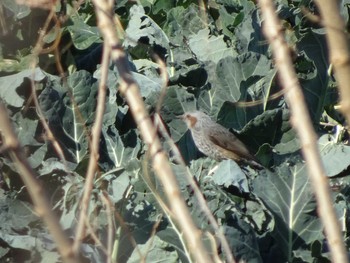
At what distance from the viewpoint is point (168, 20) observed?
5.27 meters

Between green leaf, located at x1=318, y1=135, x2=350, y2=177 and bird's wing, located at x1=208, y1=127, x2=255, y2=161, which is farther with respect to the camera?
bird's wing, located at x1=208, y1=127, x2=255, y2=161

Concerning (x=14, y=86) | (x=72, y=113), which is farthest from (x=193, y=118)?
(x=14, y=86)

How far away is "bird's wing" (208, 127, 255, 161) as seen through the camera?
4.70 metres

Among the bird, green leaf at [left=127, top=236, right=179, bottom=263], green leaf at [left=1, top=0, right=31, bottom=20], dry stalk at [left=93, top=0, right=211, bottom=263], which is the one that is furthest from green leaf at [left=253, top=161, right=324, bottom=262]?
dry stalk at [left=93, top=0, right=211, bottom=263]

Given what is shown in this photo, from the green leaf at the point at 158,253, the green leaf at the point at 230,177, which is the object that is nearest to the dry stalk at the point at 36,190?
the green leaf at the point at 158,253

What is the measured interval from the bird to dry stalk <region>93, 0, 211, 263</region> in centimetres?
270

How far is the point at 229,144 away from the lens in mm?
5199

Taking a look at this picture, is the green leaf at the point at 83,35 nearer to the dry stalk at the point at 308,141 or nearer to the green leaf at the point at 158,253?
the green leaf at the point at 158,253

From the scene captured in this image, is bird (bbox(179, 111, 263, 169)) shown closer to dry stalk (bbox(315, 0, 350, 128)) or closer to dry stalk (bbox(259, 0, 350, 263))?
dry stalk (bbox(259, 0, 350, 263))

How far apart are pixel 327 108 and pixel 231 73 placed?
1.99 ft

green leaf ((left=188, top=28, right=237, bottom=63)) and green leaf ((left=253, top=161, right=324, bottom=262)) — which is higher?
green leaf ((left=188, top=28, right=237, bottom=63))

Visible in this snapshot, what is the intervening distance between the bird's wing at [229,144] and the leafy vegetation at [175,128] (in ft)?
Result: 0.36

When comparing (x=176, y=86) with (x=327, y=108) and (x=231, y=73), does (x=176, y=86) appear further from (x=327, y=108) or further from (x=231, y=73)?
(x=327, y=108)

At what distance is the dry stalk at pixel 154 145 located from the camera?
1459 millimetres
